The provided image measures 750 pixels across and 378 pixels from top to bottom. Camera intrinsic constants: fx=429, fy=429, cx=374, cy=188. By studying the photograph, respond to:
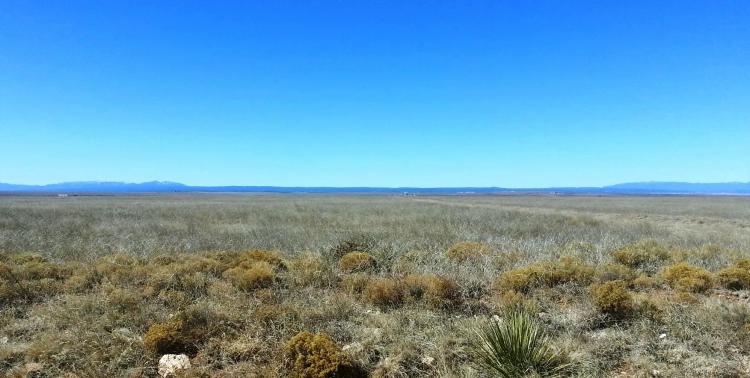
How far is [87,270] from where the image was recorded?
8805mm

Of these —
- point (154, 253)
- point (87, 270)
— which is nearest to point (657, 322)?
point (87, 270)

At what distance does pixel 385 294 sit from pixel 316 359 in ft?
9.25

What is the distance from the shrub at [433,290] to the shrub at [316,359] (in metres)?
2.54

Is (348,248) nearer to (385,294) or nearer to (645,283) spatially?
(385,294)

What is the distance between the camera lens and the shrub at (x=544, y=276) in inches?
329

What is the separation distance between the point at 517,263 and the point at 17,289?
10312mm

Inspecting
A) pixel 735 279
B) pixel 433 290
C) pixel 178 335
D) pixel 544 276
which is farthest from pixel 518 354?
pixel 735 279

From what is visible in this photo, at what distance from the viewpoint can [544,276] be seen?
28.7ft

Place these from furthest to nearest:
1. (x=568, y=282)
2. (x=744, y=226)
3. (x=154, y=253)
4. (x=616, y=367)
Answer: (x=744, y=226)
(x=154, y=253)
(x=568, y=282)
(x=616, y=367)

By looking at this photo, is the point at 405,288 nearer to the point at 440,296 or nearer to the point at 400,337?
the point at 440,296

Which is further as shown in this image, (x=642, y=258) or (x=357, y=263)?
(x=642, y=258)

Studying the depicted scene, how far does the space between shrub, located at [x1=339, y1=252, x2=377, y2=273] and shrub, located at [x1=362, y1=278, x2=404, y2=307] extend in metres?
2.28

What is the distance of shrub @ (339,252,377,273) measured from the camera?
1005 centimetres

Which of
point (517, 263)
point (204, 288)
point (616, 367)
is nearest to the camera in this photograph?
point (616, 367)
